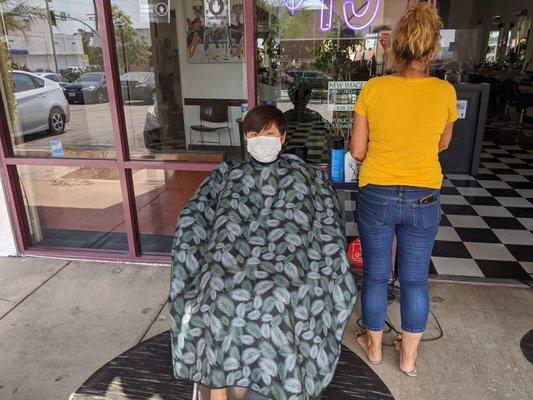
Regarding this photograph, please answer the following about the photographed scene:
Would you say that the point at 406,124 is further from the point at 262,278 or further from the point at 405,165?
the point at 262,278

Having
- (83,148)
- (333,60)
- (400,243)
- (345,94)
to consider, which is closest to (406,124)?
(400,243)

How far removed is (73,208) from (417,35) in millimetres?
2654

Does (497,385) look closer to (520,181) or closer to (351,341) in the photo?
(351,341)

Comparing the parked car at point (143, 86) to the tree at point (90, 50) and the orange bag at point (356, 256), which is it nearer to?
the tree at point (90, 50)

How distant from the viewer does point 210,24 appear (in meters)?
4.64

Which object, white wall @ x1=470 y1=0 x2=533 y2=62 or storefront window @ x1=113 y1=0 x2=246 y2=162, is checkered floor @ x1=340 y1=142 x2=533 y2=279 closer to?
storefront window @ x1=113 y1=0 x2=246 y2=162

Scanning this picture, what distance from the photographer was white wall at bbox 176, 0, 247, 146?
4993 mm

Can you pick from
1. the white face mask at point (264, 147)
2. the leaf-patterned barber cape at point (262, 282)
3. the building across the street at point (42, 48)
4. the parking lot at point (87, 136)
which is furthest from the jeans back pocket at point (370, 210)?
the building across the street at point (42, 48)

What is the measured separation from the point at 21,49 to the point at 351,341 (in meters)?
2.78

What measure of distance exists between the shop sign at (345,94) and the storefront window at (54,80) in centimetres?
144

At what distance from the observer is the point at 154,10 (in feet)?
13.4

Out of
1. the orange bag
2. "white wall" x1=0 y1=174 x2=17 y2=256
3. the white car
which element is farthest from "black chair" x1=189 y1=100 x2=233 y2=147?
the orange bag

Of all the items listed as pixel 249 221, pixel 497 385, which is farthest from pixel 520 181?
pixel 249 221

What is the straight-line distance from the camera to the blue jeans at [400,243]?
1646mm
